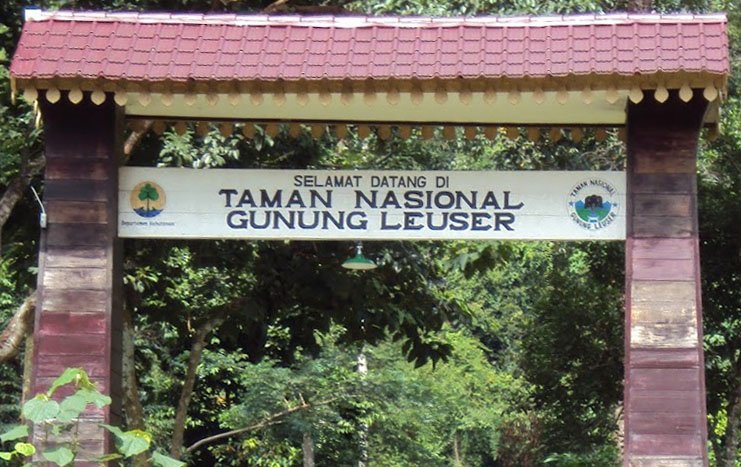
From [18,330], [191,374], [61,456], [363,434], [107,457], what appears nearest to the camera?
[61,456]

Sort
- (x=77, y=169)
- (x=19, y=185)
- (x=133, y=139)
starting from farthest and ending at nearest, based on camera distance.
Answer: (x=19, y=185) < (x=133, y=139) < (x=77, y=169)

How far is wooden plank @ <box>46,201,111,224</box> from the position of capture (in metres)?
6.76

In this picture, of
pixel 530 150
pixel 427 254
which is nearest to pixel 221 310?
pixel 427 254

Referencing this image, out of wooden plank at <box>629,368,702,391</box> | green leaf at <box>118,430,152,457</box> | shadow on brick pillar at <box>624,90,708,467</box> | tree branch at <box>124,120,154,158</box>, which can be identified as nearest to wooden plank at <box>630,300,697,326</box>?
shadow on brick pillar at <box>624,90,708,467</box>

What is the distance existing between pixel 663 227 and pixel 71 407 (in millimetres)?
3001

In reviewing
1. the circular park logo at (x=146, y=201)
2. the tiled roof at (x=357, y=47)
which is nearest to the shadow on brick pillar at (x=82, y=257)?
the circular park logo at (x=146, y=201)

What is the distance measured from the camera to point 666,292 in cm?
655

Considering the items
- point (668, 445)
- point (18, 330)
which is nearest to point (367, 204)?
point (668, 445)

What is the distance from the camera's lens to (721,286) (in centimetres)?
1320

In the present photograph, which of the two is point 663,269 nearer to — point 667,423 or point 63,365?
point 667,423

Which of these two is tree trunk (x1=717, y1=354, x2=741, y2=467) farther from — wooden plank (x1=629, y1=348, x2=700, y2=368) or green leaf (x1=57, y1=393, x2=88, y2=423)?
green leaf (x1=57, y1=393, x2=88, y2=423)

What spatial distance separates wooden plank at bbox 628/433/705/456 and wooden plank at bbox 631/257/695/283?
77cm

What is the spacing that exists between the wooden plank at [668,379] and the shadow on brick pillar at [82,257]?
2.66 meters

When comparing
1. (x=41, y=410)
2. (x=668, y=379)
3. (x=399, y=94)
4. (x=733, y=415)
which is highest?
(x=399, y=94)
